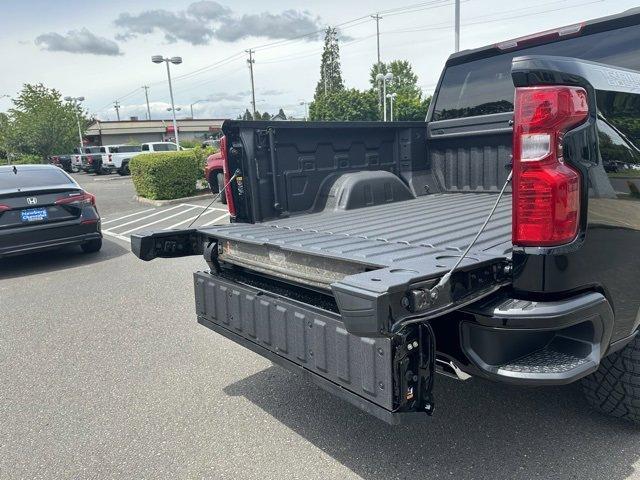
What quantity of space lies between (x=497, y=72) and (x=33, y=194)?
6185mm

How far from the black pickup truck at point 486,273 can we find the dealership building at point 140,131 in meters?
67.8

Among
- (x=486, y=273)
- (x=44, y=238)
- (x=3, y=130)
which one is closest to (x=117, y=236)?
(x=44, y=238)

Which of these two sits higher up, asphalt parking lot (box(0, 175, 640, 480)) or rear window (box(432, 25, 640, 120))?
rear window (box(432, 25, 640, 120))

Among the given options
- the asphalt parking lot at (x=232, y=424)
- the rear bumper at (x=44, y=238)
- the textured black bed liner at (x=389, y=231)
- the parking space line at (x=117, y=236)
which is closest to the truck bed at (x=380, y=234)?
the textured black bed liner at (x=389, y=231)

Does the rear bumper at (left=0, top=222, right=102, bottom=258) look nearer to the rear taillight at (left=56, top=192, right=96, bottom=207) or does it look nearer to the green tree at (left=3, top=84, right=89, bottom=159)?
the rear taillight at (left=56, top=192, right=96, bottom=207)

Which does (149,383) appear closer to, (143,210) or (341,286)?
(341,286)

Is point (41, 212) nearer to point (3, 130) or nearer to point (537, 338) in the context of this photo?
point (537, 338)

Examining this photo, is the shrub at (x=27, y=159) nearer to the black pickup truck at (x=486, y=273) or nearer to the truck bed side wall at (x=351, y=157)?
the truck bed side wall at (x=351, y=157)

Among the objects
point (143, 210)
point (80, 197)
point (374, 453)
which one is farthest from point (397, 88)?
point (374, 453)

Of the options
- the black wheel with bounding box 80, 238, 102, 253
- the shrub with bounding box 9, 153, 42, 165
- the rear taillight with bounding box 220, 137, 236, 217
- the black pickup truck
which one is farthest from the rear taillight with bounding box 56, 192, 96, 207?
the shrub with bounding box 9, 153, 42, 165

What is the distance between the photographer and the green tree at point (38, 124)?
44625 millimetres

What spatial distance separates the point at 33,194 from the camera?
23.5 ft

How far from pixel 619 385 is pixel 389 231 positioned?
1428 millimetres

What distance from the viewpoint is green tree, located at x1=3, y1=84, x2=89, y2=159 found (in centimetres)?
4462
